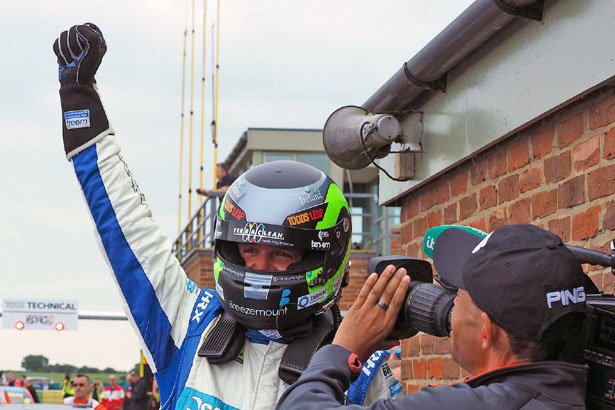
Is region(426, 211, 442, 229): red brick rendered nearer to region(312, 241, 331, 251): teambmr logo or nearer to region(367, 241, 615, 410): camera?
region(312, 241, 331, 251): teambmr logo

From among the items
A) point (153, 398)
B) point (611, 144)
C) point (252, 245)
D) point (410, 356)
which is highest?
point (611, 144)

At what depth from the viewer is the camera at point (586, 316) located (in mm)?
2041

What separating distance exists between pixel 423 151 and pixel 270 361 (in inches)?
85.1

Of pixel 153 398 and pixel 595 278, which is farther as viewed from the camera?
pixel 153 398

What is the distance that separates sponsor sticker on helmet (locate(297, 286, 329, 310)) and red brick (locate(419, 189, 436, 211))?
1.90 meters

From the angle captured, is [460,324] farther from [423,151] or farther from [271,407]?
[423,151]

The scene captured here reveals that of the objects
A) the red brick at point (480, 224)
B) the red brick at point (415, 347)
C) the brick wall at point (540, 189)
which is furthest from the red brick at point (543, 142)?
the red brick at point (415, 347)

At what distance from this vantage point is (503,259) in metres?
1.99

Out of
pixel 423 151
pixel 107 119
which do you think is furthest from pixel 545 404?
pixel 423 151

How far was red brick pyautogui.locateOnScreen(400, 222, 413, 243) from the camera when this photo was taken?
5144 mm

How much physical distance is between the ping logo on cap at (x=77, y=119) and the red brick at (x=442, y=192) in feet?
6.85

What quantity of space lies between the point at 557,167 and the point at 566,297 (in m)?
1.67

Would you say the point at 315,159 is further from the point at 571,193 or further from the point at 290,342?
the point at 290,342

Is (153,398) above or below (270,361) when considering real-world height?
below
